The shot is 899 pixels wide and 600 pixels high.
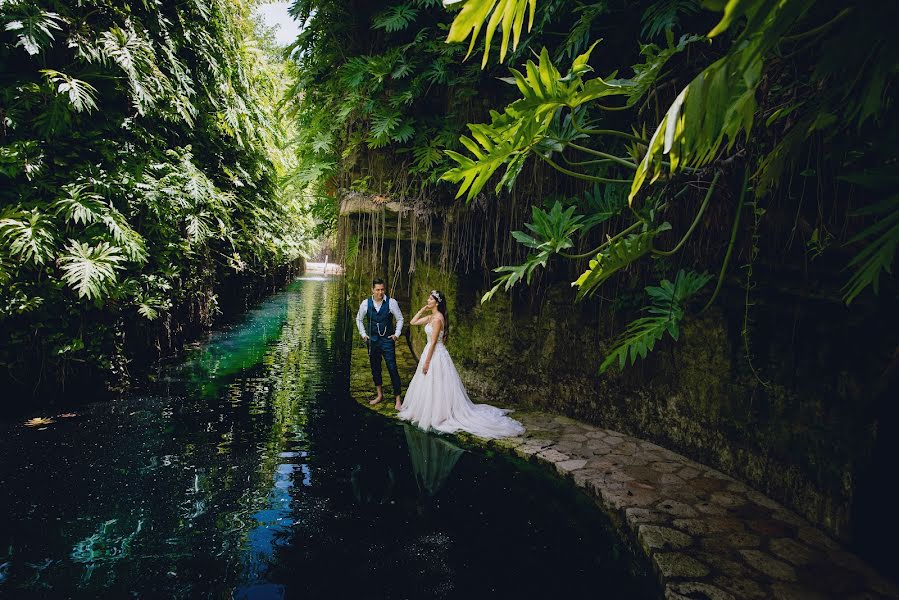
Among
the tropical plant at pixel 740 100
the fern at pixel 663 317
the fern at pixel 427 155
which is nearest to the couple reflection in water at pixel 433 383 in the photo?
the fern at pixel 427 155

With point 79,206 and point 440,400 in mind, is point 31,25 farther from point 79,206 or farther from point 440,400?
point 440,400

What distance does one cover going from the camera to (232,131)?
11.4m

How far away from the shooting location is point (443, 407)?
6816 mm

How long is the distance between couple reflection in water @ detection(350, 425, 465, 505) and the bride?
1.19 ft

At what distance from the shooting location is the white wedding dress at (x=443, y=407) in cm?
660

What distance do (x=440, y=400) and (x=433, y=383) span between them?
0.27 metres

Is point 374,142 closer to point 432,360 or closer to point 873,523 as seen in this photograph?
point 432,360

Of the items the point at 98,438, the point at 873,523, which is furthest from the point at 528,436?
the point at 98,438

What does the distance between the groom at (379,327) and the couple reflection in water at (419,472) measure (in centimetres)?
140

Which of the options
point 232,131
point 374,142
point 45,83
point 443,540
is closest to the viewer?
point 443,540

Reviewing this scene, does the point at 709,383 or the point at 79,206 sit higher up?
the point at 79,206

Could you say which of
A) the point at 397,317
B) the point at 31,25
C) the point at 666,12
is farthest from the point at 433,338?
the point at 31,25

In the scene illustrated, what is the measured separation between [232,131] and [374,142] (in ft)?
18.8

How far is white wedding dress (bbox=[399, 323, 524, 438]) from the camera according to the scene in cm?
660
